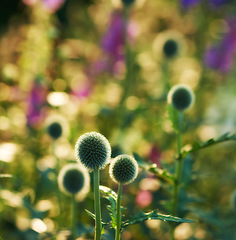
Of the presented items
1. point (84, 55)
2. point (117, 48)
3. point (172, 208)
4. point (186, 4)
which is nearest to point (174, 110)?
point (172, 208)

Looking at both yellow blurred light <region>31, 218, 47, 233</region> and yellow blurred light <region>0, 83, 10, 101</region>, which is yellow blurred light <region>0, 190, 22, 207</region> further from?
yellow blurred light <region>0, 83, 10, 101</region>

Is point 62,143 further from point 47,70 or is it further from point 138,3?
point 138,3

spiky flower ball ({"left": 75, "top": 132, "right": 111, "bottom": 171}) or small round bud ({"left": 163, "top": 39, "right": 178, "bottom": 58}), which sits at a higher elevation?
small round bud ({"left": 163, "top": 39, "right": 178, "bottom": 58})

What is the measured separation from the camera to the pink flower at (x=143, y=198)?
5.14 feet

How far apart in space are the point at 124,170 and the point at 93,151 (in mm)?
89

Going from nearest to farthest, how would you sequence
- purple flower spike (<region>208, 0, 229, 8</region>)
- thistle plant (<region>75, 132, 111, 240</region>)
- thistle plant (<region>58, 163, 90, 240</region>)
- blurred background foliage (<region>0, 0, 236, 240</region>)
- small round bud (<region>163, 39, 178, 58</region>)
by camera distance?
thistle plant (<region>75, 132, 111, 240</region>) → thistle plant (<region>58, 163, 90, 240</region>) → blurred background foliage (<region>0, 0, 236, 240</region>) → small round bud (<region>163, 39, 178, 58</region>) → purple flower spike (<region>208, 0, 229, 8</region>)

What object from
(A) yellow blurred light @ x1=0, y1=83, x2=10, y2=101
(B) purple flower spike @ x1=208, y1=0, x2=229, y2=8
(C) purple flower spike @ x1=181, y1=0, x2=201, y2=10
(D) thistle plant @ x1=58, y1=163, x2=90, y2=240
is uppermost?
(B) purple flower spike @ x1=208, y1=0, x2=229, y2=8

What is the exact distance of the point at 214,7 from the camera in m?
2.34

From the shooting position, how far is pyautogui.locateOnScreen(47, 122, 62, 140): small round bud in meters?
1.38

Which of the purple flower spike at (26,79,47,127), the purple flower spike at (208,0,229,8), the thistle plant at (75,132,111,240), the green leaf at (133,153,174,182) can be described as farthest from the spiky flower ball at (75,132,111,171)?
the purple flower spike at (208,0,229,8)

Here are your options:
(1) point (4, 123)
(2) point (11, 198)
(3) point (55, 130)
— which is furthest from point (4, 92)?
(2) point (11, 198)

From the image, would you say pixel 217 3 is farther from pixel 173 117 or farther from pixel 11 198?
pixel 11 198

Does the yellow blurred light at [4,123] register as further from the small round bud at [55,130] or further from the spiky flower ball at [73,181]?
the spiky flower ball at [73,181]

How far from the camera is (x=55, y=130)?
1.38m
